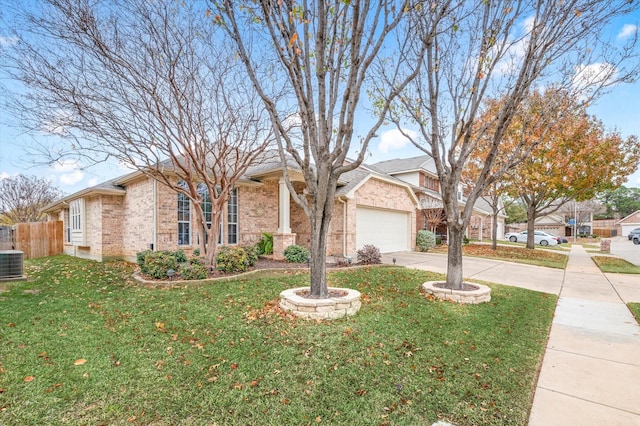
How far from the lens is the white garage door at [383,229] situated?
14.3 m

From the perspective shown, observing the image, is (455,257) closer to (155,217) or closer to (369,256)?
(369,256)

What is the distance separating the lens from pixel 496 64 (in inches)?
269

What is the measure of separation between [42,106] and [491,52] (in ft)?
33.8

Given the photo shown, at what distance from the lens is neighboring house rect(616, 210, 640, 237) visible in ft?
151

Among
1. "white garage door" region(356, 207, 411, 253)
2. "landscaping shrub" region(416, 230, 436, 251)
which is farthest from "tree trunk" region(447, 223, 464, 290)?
"landscaping shrub" region(416, 230, 436, 251)

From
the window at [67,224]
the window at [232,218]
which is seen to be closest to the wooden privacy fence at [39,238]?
the window at [67,224]

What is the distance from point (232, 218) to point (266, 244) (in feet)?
5.41

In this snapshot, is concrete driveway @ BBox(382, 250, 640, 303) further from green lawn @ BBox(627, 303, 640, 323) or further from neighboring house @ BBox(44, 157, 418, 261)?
neighboring house @ BBox(44, 157, 418, 261)

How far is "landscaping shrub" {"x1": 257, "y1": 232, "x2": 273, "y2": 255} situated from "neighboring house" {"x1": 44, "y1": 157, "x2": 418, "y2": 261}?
14.8 inches

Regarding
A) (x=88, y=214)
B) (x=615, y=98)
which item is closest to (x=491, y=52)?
(x=615, y=98)

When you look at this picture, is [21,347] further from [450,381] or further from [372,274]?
[372,274]

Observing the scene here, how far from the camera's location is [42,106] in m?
7.62

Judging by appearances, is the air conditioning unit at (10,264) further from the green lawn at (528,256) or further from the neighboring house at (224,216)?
the green lawn at (528,256)

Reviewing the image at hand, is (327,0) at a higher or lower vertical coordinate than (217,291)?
higher
